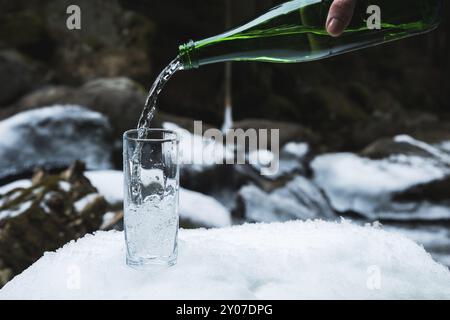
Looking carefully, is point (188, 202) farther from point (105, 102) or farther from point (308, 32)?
point (308, 32)

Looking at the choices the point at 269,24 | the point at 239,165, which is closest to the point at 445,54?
the point at 239,165

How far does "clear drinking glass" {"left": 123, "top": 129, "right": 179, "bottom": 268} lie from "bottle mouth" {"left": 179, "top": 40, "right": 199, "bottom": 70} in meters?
0.32

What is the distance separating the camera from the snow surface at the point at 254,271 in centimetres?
88

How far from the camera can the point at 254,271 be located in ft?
3.16

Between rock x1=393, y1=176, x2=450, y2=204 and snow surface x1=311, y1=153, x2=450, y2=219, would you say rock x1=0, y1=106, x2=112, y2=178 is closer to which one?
snow surface x1=311, y1=153, x2=450, y2=219

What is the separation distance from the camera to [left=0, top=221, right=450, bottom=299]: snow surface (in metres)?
0.88

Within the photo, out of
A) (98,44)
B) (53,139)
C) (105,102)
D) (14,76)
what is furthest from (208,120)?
(53,139)

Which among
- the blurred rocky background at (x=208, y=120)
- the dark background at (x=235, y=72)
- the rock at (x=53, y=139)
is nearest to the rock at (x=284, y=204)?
the blurred rocky background at (x=208, y=120)

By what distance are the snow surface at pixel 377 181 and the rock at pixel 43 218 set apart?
92.1 inches

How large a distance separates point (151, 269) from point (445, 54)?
7057mm

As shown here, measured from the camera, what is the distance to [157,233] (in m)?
1.00

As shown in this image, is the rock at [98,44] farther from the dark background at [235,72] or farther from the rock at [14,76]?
the rock at [14,76]

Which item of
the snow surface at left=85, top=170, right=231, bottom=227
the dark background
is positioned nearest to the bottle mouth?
the snow surface at left=85, top=170, right=231, bottom=227

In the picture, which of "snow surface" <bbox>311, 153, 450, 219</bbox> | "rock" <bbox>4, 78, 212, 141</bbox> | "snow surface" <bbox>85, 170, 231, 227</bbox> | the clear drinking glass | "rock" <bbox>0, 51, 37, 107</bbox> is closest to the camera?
the clear drinking glass
